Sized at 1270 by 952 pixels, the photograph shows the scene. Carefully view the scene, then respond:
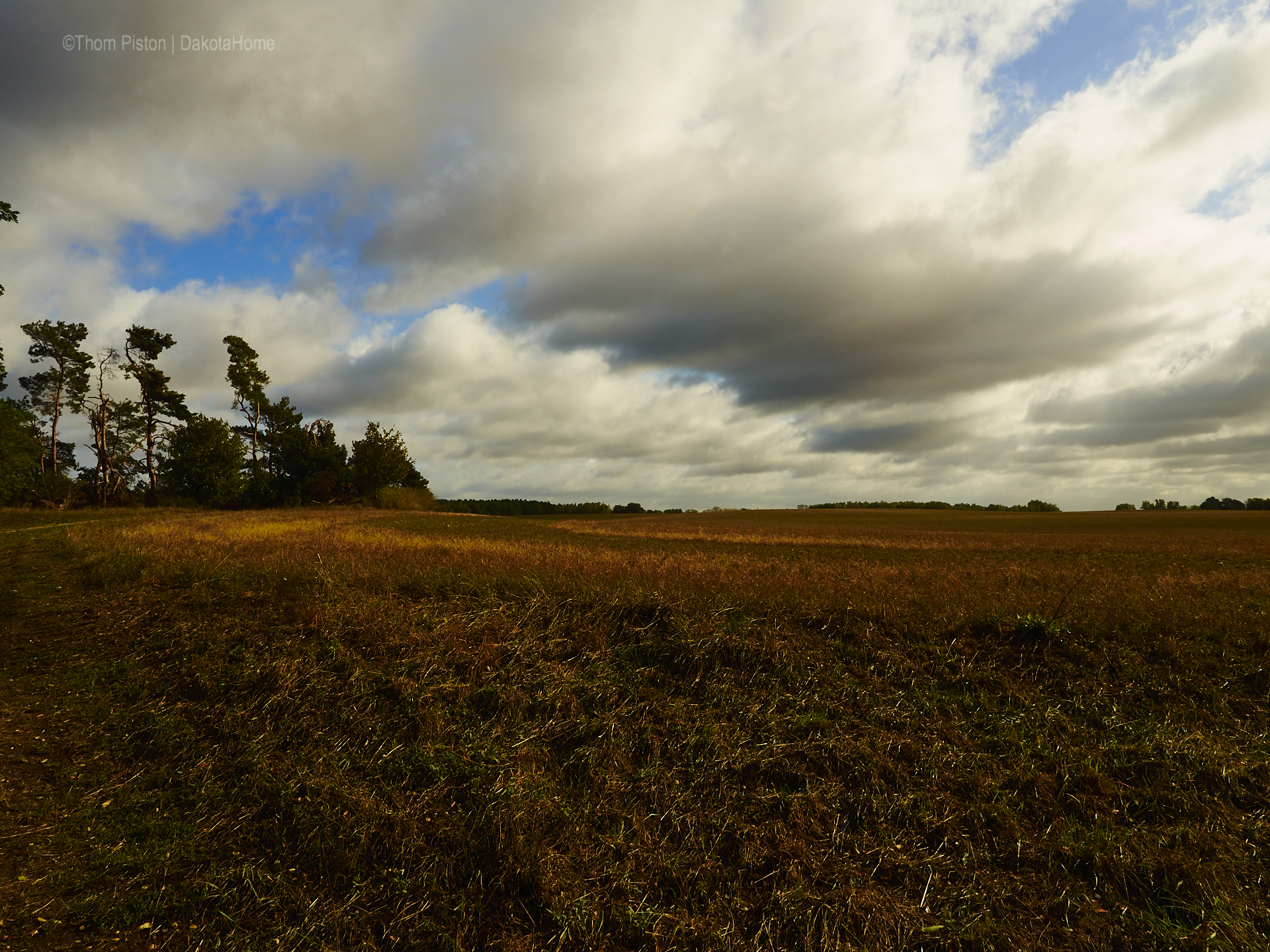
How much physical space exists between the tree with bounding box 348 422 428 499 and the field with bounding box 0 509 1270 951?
62395mm

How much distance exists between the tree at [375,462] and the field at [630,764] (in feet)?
205

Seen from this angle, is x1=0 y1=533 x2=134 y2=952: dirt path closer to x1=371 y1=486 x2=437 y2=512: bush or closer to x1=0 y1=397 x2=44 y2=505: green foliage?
x1=0 y1=397 x2=44 y2=505: green foliage

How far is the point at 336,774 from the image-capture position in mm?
7398

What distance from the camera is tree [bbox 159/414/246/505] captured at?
58344mm

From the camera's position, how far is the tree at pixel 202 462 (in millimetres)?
58344

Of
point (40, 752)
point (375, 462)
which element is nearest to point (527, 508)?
point (375, 462)

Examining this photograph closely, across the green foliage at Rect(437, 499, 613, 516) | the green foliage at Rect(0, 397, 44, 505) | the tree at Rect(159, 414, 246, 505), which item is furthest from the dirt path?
the green foliage at Rect(437, 499, 613, 516)

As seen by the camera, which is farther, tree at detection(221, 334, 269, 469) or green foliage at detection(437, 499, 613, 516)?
green foliage at detection(437, 499, 613, 516)

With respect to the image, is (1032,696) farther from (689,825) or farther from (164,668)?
(164,668)

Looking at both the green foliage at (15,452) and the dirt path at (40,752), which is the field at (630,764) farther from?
the green foliage at (15,452)

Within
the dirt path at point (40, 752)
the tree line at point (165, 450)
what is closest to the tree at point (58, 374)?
the tree line at point (165, 450)

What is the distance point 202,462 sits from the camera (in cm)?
5841

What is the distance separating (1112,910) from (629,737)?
539 cm

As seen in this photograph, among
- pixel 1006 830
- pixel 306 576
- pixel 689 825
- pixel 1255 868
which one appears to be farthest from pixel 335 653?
pixel 1255 868
